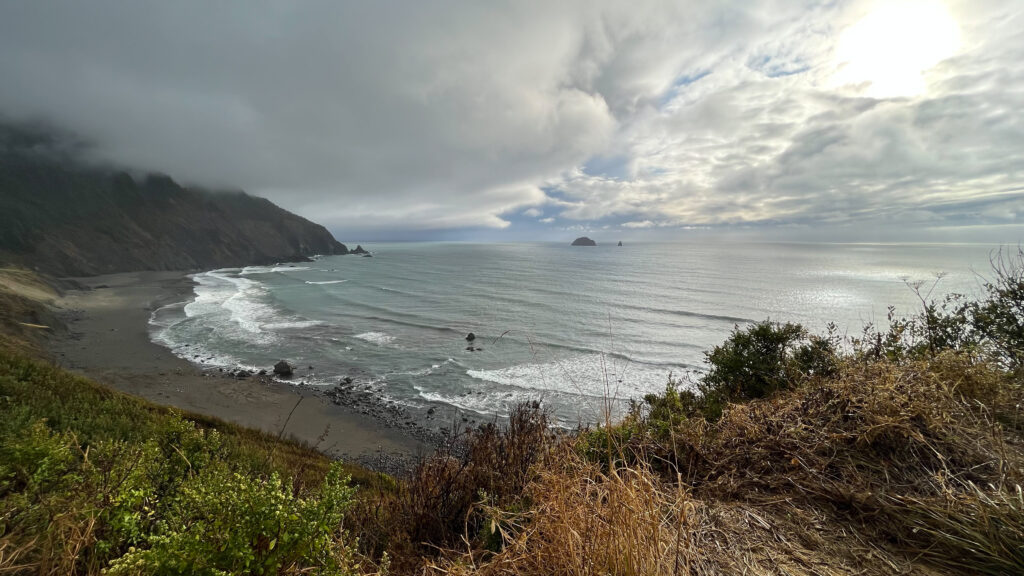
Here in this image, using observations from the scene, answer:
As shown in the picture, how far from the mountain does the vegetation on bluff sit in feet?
276

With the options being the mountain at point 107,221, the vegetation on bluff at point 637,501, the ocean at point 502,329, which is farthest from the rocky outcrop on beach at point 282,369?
the mountain at point 107,221

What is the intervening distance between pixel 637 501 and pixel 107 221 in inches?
4847

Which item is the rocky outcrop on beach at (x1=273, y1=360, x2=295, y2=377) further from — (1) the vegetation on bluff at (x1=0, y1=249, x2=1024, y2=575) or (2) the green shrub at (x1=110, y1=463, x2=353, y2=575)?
(2) the green shrub at (x1=110, y1=463, x2=353, y2=575)

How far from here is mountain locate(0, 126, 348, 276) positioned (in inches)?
2603

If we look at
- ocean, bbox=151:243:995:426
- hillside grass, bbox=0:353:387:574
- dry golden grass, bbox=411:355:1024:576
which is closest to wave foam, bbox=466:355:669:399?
ocean, bbox=151:243:995:426

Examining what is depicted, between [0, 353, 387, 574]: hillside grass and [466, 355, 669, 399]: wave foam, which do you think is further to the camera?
[466, 355, 669, 399]: wave foam

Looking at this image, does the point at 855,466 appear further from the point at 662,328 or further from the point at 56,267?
the point at 56,267

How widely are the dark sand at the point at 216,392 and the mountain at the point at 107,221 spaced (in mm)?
48478

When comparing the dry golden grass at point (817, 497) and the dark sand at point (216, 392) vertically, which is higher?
the dry golden grass at point (817, 497)

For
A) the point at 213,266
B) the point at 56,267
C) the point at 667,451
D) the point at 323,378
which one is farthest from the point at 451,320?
the point at 213,266

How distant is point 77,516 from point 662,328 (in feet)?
107

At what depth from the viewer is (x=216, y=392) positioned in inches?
776

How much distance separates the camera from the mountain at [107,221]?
6612 centimetres

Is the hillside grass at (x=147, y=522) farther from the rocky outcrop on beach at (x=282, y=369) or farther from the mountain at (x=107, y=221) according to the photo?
the mountain at (x=107, y=221)
